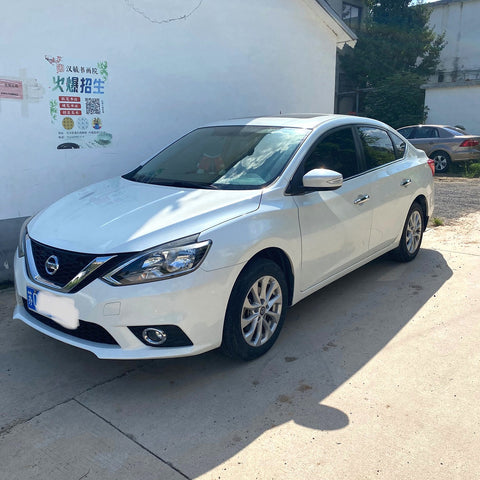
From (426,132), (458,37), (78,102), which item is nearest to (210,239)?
(78,102)

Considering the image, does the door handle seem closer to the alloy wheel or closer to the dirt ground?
the alloy wheel

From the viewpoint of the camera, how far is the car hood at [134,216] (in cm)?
308

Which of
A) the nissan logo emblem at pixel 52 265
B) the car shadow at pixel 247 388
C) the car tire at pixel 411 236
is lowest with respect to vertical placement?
the car shadow at pixel 247 388

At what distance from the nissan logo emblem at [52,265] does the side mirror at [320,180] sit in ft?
5.95

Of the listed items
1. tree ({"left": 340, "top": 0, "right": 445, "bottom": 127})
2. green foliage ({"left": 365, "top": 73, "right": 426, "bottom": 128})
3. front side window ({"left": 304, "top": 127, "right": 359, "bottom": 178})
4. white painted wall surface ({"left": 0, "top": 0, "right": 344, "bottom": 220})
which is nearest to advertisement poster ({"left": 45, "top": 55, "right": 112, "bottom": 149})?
white painted wall surface ({"left": 0, "top": 0, "right": 344, "bottom": 220})

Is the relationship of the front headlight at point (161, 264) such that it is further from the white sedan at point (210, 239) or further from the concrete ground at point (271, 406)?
the concrete ground at point (271, 406)

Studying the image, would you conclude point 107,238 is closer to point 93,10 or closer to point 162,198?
point 162,198

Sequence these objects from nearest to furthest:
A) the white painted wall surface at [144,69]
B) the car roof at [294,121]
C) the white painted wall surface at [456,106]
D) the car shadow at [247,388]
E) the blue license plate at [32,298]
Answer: the car shadow at [247,388], the blue license plate at [32,298], the car roof at [294,121], the white painted wall surface at [144,69], the white painted wall surface at [456,106]

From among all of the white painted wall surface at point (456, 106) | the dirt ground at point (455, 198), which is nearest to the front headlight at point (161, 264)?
the dirt ground at point (455, 198)

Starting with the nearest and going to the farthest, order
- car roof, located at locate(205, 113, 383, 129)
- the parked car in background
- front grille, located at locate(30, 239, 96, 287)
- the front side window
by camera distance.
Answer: front grille, located at locate(30, 239, 96, 287), the front side window, car roof, located at locate(205, 113, 383, 129), the parked car in background

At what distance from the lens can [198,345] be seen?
311 cm

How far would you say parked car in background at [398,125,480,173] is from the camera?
47.2ft

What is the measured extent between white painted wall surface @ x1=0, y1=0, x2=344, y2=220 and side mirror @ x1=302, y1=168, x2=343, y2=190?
318 cm

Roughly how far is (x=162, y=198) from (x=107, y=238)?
667 millimetres
